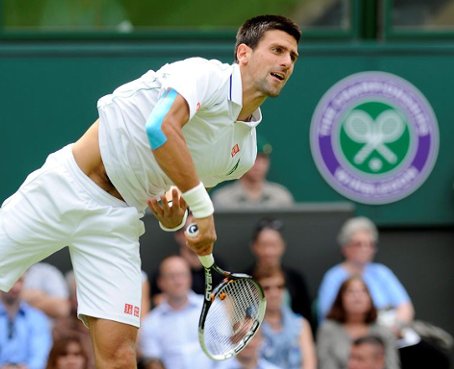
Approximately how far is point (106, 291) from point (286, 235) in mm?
4029

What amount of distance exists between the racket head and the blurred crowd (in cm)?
195

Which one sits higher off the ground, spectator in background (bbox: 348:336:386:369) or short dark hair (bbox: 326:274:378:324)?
short dark hair (bbox: 326:274:378:324)

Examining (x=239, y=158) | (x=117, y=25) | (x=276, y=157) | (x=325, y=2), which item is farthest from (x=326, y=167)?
(x=239, y=158)

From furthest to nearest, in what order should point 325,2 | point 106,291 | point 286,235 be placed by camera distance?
point 325,2 < point 286,235 < point 106,291

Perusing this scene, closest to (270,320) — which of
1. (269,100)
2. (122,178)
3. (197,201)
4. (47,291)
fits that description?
(47,291)

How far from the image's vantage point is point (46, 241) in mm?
6105

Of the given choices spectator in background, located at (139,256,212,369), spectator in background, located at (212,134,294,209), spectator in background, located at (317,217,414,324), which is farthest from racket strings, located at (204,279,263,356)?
spectator in background, located at (212,134,294,209)

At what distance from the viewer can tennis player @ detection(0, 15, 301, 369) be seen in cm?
591

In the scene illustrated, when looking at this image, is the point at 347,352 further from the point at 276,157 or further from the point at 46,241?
the point at 46,241

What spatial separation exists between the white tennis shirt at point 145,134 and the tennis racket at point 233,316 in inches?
20.5

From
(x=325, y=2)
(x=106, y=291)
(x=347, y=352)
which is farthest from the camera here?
(x=325, y=2)

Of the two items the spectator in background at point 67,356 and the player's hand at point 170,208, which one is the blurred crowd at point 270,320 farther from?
the player's hand at point 170,208

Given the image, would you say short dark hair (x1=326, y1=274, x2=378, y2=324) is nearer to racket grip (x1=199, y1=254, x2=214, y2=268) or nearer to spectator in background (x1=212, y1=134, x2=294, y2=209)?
spectator in background (x1=212, y1=134, x2=294, y2=209)

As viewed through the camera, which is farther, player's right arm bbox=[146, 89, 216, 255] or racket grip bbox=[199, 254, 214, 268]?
racket grip bbox=[199, 254, 214, 268]
